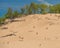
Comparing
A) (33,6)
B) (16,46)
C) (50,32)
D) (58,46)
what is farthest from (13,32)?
(33,6)

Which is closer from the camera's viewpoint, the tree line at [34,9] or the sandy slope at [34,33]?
the sandy slope at [34,33]

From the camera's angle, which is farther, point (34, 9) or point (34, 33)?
point (34, 9)

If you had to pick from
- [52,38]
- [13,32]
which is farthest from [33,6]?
[52,38]

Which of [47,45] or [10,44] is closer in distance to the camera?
[47,45]

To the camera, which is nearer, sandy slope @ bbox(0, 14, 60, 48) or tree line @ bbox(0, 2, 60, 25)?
sandy slope @ bbox(0, 14, 60, 48)

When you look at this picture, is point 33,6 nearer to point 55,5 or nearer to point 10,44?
point 55,5

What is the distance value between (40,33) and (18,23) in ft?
10.3

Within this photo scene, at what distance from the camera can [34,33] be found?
11133 mm

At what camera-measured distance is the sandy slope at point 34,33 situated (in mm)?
9320

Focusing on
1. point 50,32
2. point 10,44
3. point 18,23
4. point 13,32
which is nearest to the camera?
point 10,44

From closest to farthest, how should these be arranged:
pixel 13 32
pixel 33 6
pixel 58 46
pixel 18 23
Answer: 1. pixel 58 46
2. pixel 13 32
3. pixel 18 23
4. pixel 33 6

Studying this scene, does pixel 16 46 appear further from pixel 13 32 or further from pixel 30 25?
pixel 30 25

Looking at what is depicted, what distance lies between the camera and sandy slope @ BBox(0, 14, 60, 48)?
9320mm

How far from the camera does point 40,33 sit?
11.0 metres
